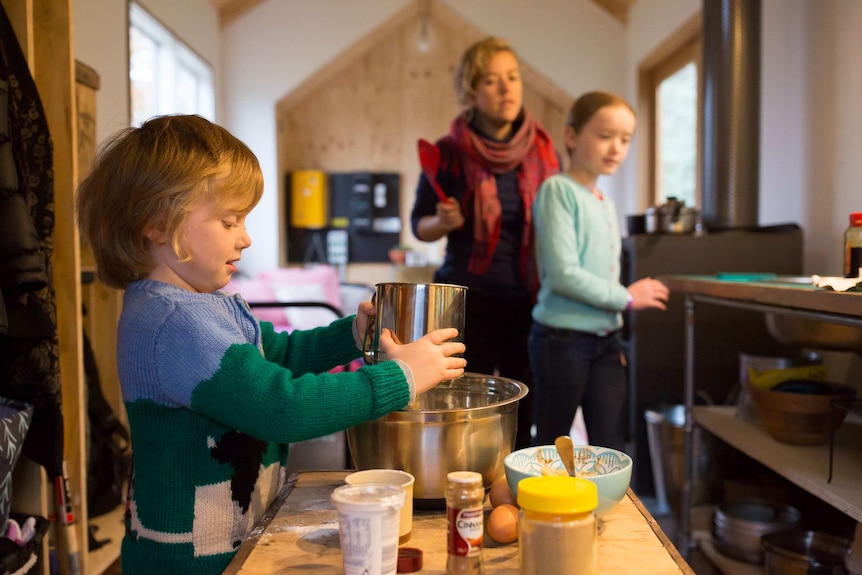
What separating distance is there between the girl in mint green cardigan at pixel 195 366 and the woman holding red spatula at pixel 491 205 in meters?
0.98

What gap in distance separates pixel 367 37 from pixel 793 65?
11.0 ft

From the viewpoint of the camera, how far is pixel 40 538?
1672 millimetres

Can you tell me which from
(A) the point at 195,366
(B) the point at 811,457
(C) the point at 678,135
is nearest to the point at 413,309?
(A) the point at 195,366

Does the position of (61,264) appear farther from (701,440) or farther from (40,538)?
(701,440)

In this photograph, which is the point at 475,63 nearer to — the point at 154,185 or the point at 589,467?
the point at 154,185

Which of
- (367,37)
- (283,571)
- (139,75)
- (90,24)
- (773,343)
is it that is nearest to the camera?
(283,571)

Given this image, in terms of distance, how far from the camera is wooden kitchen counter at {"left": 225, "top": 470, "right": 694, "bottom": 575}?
823 mm

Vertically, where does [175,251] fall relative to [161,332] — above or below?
above

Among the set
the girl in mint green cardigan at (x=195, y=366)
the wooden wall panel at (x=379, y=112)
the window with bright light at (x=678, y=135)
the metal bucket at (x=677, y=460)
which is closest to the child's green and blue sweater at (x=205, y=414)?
the girl in mint green cardigan at (x=195, y=366)

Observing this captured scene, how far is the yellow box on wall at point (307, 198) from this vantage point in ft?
19.1

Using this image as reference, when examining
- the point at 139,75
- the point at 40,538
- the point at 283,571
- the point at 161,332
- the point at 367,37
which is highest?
the point at 367,37

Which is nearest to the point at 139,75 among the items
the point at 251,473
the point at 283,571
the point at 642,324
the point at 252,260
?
the point at 252,260

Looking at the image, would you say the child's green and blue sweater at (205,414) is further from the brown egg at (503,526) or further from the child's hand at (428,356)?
the brown egg at (503,526)

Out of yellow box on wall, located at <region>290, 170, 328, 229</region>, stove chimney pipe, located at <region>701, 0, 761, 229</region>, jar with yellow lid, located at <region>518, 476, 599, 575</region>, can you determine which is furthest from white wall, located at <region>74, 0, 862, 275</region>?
jar with yellow lid, located at <region>518, 476, 599, 575</region>
